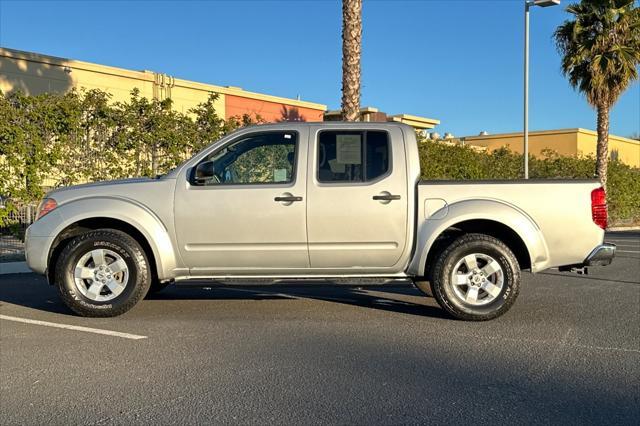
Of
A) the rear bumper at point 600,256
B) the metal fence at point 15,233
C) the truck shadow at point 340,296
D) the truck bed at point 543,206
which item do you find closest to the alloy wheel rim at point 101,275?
the truck shadow at point 340,296

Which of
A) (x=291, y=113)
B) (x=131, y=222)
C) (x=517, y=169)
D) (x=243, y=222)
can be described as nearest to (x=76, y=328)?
(x=131, y=222)

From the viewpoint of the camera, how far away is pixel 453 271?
621 centimetres

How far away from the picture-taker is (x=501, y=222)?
6.23 meters

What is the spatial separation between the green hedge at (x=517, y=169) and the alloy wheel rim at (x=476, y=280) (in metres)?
10.9

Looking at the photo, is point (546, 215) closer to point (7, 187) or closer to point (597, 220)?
point (597, 220)

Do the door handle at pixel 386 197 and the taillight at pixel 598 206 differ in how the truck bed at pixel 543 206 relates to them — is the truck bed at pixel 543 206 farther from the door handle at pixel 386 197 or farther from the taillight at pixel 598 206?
the door handle at pixel 386 197

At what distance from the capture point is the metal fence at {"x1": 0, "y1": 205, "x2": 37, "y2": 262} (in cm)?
1073

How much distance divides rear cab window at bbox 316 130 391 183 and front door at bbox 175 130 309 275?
240mm

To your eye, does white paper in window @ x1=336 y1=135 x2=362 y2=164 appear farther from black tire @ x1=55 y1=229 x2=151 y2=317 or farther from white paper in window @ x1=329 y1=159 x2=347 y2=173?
black tire @ x1=55 y1=229 x2=151 y2=317

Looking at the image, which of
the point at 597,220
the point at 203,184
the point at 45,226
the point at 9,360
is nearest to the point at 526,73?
the point at 597,220

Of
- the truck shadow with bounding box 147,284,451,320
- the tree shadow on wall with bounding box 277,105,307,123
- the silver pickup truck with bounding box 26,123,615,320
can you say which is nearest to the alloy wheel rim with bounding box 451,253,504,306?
the silver pickup truck with bounding box 26,123,615,320

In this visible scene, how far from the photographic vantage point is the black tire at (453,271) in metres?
6.18

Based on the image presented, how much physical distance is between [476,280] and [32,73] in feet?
62.1

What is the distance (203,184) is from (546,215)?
11.8 ft
